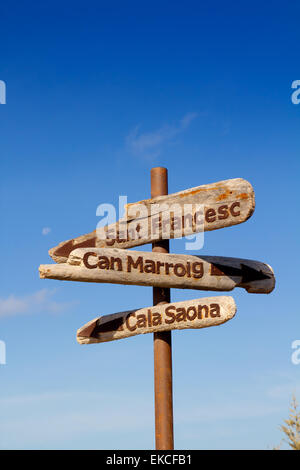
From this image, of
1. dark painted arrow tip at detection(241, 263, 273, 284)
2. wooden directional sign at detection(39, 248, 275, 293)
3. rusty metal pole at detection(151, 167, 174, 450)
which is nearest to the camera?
wooden directional sign at detection(39, 248, 275, 293)

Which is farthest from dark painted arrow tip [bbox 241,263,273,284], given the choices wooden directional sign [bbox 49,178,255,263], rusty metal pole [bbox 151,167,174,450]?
rusty metal pole [bbox 151,167,174,450]

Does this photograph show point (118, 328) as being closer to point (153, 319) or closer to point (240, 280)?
point (153, 319)

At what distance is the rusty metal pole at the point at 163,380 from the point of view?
8.08 meters

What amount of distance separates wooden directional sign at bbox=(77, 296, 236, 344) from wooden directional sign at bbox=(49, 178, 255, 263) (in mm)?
906

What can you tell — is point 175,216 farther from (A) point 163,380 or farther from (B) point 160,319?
(A) point 163,380

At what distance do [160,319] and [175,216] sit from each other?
4.33 ft

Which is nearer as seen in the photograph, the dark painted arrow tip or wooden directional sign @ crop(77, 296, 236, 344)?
wooden directional sign @ crop(77, 296, 236, 344)

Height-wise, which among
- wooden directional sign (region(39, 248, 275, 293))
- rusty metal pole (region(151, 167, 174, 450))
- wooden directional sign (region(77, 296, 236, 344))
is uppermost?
wooden directional sign (region(39, 248, 275, 293))

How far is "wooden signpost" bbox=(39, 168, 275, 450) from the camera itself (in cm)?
777

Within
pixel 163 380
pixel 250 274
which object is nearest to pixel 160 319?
pixel 163 380

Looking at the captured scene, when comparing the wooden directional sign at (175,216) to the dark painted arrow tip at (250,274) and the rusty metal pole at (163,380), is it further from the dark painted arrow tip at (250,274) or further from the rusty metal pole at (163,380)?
the dark painted arrow tip at (250,274)

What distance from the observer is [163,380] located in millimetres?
8227

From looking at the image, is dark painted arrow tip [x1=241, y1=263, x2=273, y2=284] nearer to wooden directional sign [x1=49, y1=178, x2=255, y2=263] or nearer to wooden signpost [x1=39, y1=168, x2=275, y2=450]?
wooden signpost [x1=39, y1=168, x2=275, y2=450]
